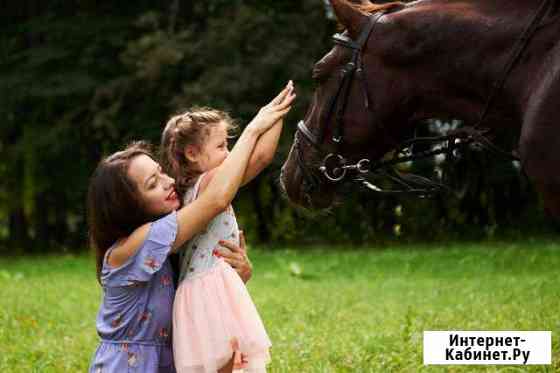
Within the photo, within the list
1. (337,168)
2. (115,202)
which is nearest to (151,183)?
(115,202)

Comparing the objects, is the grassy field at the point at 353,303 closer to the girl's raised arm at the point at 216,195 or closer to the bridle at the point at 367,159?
the bridle at the point at 367,159

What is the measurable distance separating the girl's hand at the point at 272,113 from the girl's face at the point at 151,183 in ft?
1.34

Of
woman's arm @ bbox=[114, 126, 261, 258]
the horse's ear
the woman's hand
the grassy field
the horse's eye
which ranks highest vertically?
the horse's ear

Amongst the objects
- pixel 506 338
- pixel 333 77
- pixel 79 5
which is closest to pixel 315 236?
pixel 79 5

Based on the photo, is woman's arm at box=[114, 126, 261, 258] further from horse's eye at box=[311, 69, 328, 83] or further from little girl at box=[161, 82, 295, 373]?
horse's eye at box=[311, 69, 328, 83]

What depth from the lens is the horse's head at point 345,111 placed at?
3838 millimetres

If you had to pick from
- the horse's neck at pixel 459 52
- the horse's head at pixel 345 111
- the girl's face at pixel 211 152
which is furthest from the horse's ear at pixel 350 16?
the girl's face at pixel 211 152

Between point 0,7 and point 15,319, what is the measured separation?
57.6 ft

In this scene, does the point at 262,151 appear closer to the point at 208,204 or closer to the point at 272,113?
the point at 272,113

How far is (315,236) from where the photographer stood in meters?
21.1

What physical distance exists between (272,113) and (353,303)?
6.37 metres

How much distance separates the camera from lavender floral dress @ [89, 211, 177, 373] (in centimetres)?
331

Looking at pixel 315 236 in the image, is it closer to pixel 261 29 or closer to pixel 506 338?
pixel 261 29

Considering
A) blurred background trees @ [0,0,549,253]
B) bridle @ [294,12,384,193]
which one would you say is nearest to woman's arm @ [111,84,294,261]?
bridle @ [294,12,384,193]
